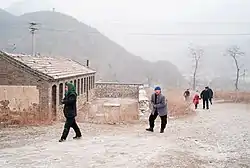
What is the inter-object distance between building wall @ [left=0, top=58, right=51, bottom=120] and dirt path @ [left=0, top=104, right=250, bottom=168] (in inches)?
245

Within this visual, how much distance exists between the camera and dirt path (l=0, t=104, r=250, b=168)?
814 centimetres

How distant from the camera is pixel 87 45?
420ft

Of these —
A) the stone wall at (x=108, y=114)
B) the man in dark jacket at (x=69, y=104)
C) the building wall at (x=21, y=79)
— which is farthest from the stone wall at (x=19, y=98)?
the man in dark jacket at (x=69, y=104)

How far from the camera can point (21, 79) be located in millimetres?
20375

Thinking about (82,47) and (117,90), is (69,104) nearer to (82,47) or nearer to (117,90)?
(117,90)

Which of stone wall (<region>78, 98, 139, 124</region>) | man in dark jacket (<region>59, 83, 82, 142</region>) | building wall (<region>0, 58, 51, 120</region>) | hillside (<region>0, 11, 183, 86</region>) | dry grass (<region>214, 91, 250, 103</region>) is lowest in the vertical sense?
stone wall (<region>78, 98, 139, 124</region>)

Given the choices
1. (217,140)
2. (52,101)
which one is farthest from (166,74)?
(217,140)

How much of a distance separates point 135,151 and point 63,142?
2365mm

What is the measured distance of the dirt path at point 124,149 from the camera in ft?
26.7

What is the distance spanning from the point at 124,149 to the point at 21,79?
1247 cm

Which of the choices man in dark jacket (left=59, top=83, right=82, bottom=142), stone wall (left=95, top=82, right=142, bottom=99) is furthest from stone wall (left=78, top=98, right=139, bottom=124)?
stone wall (left=95, top=82, right=142, bottom=99)

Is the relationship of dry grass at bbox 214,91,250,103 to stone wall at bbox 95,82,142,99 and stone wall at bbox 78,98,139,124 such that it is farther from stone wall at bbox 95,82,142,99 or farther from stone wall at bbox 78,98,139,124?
stone wall at bbox 78,98,139,124

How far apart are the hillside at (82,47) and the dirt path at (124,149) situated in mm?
84861

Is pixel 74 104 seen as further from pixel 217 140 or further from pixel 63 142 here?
pixel 217 140
